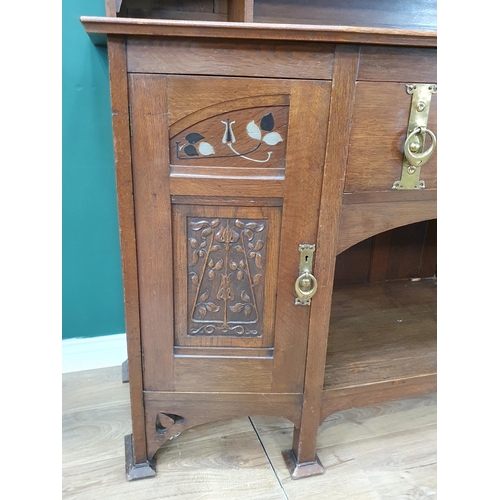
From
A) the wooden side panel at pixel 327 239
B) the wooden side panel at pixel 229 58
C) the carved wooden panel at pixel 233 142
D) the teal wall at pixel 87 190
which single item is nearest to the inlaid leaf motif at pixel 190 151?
the carved wooden panel at pixel 233 142

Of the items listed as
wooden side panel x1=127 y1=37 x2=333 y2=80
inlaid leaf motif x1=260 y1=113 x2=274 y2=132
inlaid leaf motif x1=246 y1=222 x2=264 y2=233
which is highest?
wooden side panel x1=127 y1=37 x2=333 y2=80

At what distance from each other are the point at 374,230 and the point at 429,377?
1.41 feet

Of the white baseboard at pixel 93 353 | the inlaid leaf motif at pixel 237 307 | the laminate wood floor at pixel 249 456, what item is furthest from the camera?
the white baseboard at pixel 93 353

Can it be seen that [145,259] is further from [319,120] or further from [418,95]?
[418,95]

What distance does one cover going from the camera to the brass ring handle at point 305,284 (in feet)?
2.82

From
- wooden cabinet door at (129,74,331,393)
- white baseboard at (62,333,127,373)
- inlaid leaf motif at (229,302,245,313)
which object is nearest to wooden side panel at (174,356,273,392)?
wooden cabinet door at (129,74,331,393)

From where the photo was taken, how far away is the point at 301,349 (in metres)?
0.93

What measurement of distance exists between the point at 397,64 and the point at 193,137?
37 cm

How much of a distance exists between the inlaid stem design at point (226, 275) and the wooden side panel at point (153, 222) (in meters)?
0.05

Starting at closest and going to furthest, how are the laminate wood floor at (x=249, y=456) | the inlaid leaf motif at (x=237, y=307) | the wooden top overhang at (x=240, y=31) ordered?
the wooden top overhang at (x=240, y=31) < the inlaid leaf motif at (x=237, y=307) < the laminate wood floor at (x=249, y=456)

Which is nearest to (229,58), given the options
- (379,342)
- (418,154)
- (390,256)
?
(418,154)

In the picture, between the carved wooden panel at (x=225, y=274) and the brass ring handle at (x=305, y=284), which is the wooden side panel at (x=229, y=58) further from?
the brass ring handle at (x=305, y=284)

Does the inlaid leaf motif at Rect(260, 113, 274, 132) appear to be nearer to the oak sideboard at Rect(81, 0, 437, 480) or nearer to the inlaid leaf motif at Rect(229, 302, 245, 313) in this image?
the oak sideboard at Rect(81, 0, 437, 480)

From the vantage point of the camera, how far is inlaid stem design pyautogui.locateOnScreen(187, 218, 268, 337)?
833 mm
